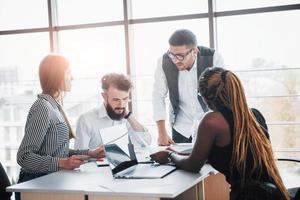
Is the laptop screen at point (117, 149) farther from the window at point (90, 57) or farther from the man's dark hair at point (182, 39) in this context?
the window at point (90, 57)

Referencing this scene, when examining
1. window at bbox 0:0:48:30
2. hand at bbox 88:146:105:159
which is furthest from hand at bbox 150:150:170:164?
window at bbox 0:0:48:30

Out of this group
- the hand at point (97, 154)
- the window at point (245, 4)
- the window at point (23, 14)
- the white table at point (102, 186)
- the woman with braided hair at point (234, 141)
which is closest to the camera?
the white table at point (102, 186)

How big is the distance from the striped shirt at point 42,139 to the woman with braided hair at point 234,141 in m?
0.71

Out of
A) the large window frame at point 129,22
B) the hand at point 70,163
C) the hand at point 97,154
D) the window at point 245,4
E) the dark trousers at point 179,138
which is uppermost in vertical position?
the window at point 245,4

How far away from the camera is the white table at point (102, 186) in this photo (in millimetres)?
1718

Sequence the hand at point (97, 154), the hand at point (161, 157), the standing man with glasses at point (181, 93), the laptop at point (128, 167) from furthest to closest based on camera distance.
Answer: the standing man with glasses at point (181, 93)
the hand at point (97, 154)
the hand at point (161, 157)
the laptop at point (128, 167)

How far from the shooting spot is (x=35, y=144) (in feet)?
6.90

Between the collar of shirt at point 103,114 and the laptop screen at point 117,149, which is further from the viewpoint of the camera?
the collar of shirt at point 103,114

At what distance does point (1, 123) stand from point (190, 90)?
2.54m

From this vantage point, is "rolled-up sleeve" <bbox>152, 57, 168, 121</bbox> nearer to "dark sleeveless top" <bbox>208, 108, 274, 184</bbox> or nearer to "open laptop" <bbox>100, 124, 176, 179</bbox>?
"open laptop" <bbox>100, 124, 176, 179</bbox>

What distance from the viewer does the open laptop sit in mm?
2012

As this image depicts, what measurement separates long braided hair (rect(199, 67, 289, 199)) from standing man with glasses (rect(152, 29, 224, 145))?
1.09 metres

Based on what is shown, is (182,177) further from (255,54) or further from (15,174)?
(15,174)

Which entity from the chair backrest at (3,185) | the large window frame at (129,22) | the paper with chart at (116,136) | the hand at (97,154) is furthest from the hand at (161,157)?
the large window frame at (129,22)
